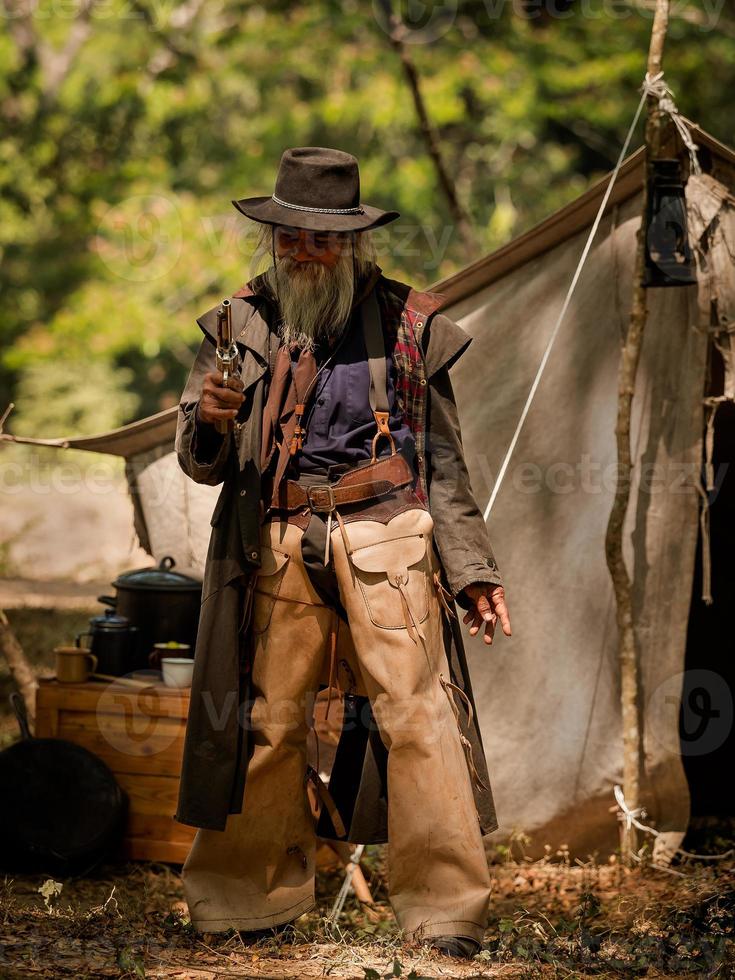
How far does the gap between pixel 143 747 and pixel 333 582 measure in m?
1.39

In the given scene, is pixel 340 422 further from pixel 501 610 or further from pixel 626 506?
pixel 626 506

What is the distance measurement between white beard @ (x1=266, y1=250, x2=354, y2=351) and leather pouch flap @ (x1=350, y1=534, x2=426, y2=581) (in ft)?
1.90

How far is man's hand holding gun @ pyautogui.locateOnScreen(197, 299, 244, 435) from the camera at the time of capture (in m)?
2.82

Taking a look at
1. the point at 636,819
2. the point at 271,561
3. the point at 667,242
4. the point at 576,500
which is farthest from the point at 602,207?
the point at 636,819

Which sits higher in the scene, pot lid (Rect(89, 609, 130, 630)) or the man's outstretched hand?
the man's outstretched hand

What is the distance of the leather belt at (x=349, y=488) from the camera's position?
301cm

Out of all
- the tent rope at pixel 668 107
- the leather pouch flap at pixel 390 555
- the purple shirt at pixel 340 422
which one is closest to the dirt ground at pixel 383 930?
the leather pouch flap at pixel 390 555

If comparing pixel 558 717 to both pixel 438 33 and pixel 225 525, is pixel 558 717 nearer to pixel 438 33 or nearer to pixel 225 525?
pixel 225 525

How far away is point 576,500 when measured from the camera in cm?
413

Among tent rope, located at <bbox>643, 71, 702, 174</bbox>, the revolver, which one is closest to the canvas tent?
tent rope, located at <bbox>643, 71, 702, 174</bbox>

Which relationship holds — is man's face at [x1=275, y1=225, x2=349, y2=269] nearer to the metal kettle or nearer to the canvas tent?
the canvas tent

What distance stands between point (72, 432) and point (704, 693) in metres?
12.4

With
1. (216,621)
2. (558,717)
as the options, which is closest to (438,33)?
(558,717)

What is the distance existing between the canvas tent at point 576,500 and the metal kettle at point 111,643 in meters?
0.67
